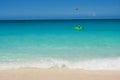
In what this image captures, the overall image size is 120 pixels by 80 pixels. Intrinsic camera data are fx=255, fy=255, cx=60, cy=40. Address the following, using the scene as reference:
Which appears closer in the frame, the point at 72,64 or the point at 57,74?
the point at 57,74

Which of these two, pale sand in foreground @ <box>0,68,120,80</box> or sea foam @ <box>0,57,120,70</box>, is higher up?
sea foam @ <box>0,57,120,70</box>

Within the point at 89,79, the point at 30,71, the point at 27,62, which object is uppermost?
the point at 27,62

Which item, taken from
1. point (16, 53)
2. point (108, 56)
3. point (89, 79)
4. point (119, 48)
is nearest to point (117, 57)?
point (108, 56)

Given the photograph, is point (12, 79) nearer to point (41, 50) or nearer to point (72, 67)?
point (72, 67)

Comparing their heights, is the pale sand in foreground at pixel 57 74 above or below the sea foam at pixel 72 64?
below

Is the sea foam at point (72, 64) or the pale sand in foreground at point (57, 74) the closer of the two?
the pale sand in foreground at point (57, 74)

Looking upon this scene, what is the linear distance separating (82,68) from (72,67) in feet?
0.83

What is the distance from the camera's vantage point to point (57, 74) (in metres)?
5.02

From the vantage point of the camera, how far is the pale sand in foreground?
4730mm

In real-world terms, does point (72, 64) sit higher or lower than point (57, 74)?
higher

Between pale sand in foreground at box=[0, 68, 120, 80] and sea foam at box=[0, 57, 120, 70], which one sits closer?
pale sand in foreground at box=[0, 68, 120, 80]

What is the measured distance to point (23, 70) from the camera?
5.34 meters

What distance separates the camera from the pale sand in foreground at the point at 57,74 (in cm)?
473

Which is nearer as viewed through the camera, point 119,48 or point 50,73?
point 50,73
